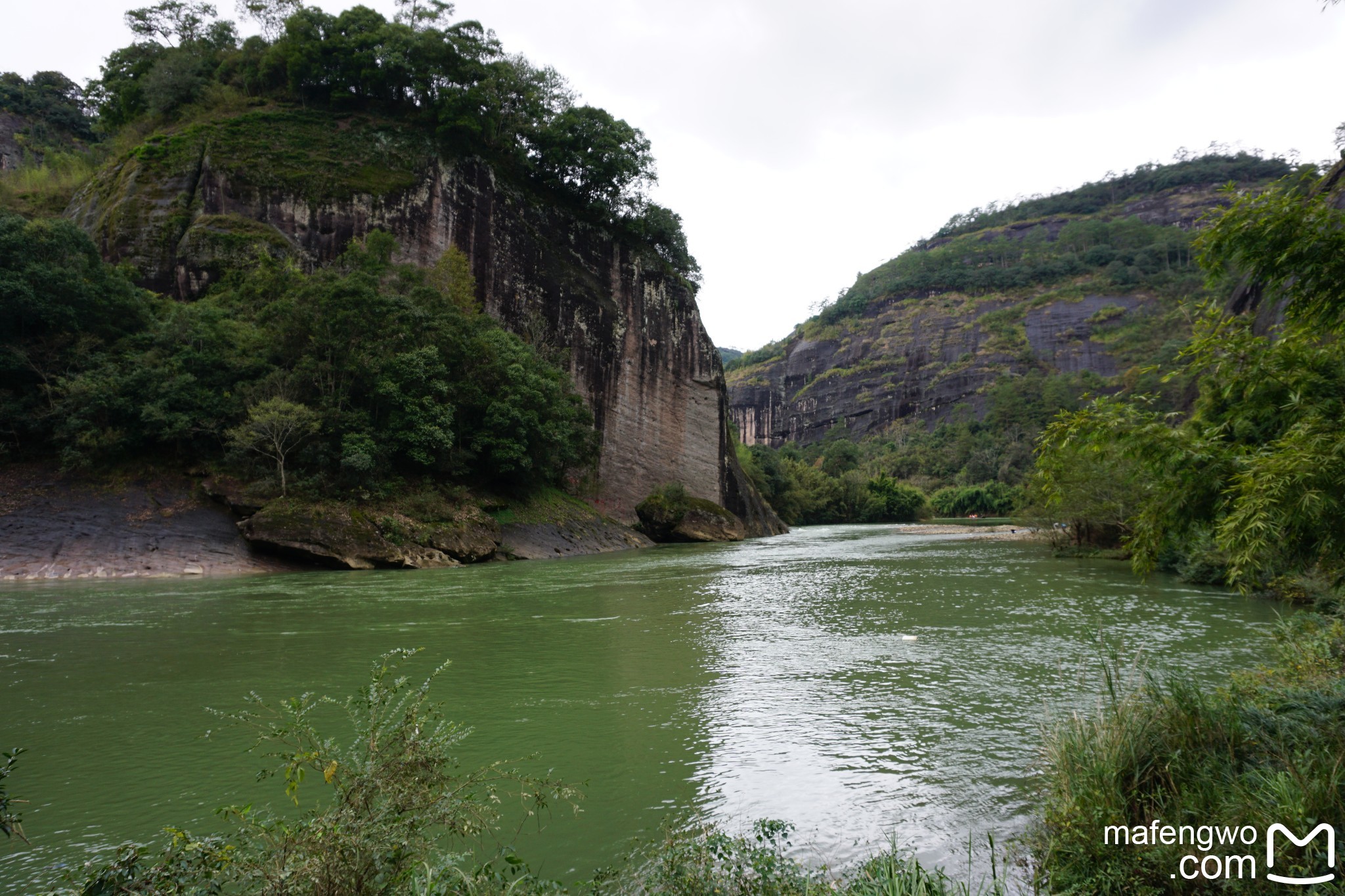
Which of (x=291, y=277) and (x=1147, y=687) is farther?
(x=291, y=277)

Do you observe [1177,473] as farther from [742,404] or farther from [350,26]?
[742,404]

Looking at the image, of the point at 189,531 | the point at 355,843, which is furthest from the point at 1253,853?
the point at 189,531

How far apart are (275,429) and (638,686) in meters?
20.1

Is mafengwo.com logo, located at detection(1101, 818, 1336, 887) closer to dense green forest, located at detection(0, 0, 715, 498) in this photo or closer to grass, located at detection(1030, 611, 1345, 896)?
grass, located at detection(1030, 611, 1345, 896)

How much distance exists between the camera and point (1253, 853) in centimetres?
323

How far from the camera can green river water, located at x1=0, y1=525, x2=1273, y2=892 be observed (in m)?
4.80

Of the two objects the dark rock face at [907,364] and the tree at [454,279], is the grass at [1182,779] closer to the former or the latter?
the tree at [454,279]

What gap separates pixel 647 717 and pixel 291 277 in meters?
29.4

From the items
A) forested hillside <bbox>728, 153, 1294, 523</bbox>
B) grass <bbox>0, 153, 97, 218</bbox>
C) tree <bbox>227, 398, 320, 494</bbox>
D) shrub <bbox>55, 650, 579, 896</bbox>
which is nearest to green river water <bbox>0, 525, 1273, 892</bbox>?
shrub <bbox>55, 650, 579, 896</bbox>

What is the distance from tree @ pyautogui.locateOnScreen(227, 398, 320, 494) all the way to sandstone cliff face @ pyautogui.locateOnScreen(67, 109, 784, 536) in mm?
11000

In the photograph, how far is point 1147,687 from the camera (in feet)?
15.5

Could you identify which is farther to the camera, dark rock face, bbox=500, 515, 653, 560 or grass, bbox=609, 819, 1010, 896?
dark rock face, bbox=500, 515, 653, 560

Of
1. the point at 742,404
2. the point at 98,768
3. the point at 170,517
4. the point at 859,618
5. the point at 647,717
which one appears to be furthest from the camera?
the point at 742,404

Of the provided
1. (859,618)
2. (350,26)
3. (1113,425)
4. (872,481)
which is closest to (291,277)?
(350,26)
